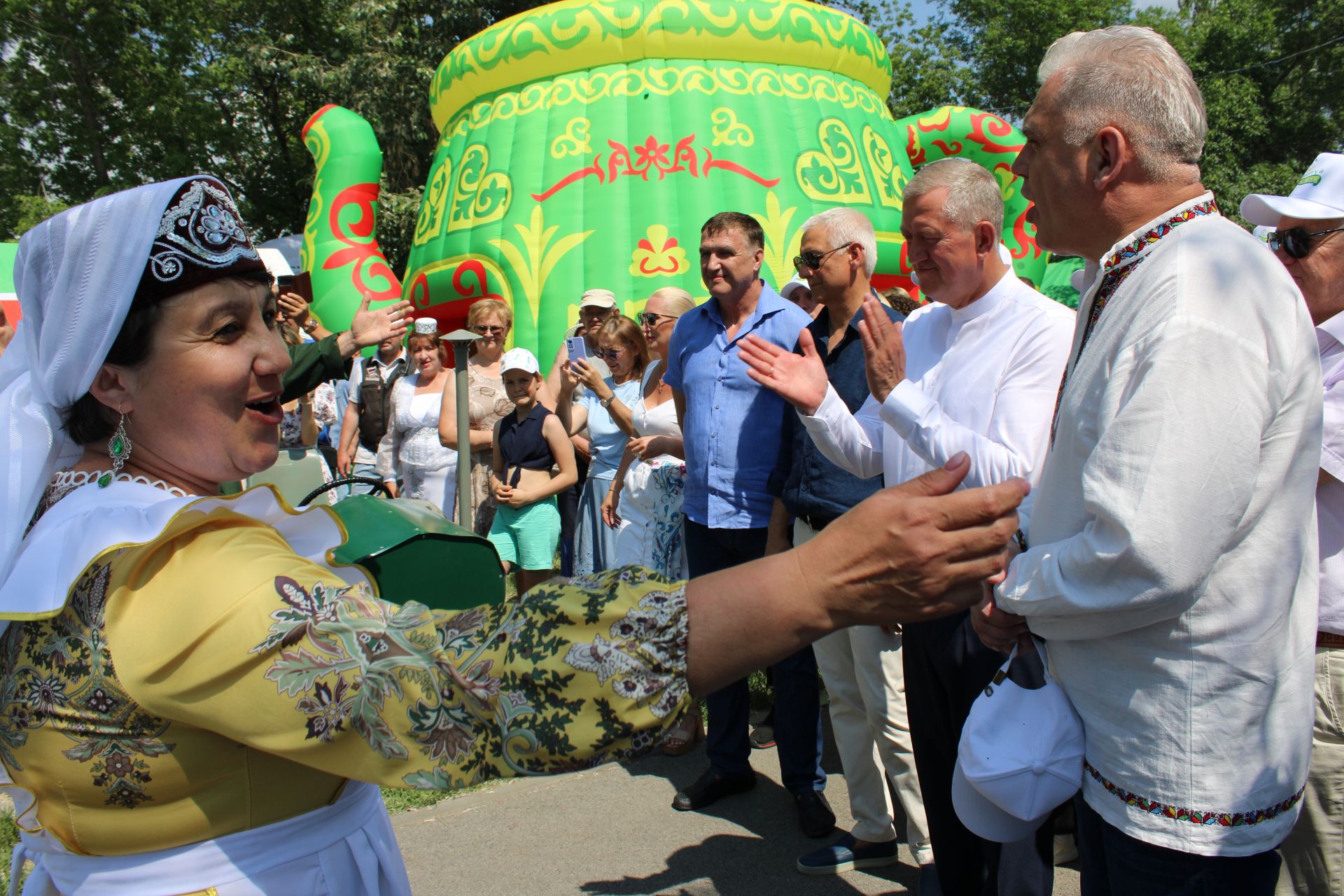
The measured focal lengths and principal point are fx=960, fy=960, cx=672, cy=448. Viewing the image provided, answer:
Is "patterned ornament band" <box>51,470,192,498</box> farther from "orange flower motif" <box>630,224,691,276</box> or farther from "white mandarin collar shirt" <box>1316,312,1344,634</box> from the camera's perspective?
"orange flower motif" <box>630,224,691,276</box>

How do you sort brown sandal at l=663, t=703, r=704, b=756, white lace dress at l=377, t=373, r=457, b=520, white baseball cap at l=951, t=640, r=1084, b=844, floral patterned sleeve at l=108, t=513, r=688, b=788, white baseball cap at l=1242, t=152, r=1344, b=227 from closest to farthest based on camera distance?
floral patterned sleeve at l=108, t=513, r=688, b=788, white baseball cap at l=951, t=640, r=1084, b=844, white baseball cap at l=1242, t=152, r=1344, b=227, brown sandal at l=663, t=703, r=704, b=756, white lace dress at l=377, t=373, r=457, b=520

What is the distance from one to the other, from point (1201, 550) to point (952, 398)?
3.75 ft

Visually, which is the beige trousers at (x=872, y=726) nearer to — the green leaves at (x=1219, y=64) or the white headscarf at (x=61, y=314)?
the white headscarf at (x=61, y=314)

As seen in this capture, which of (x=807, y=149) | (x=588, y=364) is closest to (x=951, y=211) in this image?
(x=588, y=364)

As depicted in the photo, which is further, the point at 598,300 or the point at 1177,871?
the point at 598,300

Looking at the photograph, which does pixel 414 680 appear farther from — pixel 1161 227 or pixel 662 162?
pixel 662 162

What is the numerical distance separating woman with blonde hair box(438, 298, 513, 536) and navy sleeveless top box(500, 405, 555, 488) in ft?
0.63

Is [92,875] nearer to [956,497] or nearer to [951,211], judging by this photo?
[956,497]

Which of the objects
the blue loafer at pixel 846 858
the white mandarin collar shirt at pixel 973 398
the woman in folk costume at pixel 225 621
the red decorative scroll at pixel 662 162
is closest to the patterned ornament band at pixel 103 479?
the woman in folk costume at pixel 225 621

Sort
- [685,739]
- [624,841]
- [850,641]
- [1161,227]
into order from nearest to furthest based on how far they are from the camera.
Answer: [1161,227] < [850,641] < [624,841] < [685,739]

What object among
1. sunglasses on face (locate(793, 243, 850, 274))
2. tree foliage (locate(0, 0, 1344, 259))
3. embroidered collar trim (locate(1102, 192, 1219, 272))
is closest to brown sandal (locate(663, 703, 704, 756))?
sunglasses on face (locate(793, 243, 850, 274))

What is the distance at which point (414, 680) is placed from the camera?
1.12m

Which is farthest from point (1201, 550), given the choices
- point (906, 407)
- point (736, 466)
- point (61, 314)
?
point (736, 466)

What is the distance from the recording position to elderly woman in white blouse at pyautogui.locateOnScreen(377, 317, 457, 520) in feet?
19.9
